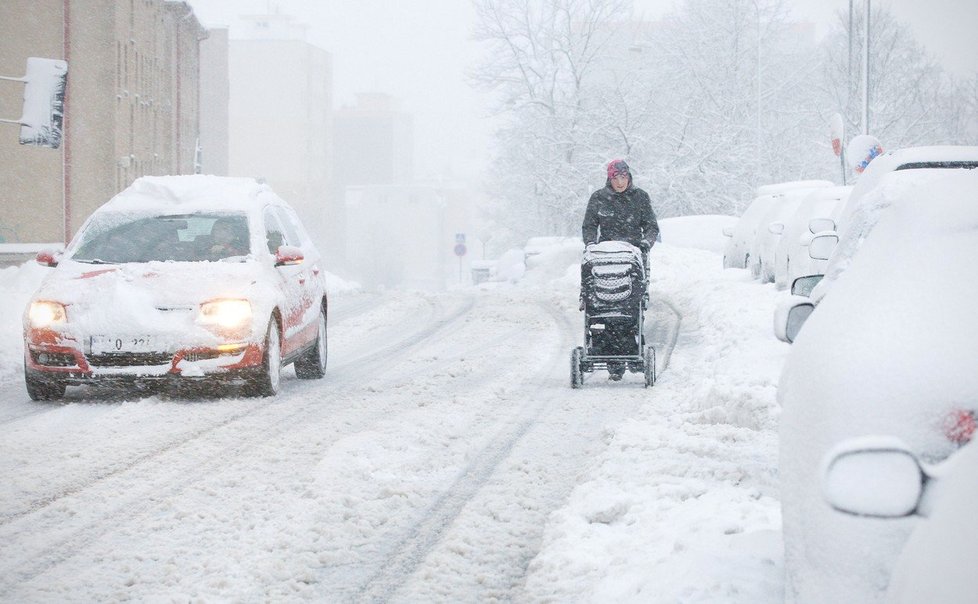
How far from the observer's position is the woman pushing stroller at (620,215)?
10586 millimetres

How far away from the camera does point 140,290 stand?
9438mm

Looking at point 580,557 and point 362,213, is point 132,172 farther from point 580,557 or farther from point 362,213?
point 362,213

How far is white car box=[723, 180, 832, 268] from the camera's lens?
80.0 ft

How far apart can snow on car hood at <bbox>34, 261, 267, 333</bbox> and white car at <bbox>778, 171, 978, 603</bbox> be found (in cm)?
639

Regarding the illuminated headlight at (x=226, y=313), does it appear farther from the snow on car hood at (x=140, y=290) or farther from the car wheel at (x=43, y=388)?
the car wheel at (x=43, y=388)

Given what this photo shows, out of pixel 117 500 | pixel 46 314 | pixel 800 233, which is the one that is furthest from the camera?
pixel 800 233

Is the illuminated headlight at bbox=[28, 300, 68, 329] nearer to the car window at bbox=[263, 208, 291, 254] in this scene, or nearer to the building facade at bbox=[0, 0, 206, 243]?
the car window at bbox=[263, 208, 291, 254]

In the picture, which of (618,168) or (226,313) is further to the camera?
(618,168)

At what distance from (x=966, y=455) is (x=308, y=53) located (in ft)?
429

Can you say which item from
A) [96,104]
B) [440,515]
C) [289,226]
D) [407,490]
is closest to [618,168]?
[289,226]

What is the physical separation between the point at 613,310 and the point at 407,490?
168 inches

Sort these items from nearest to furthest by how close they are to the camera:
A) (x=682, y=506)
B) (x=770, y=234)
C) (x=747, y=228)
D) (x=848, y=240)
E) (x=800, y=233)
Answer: (x=682, y=506)
(x=848, y=240)
(x=800, y=233)
(x=770, y=234)
(x=747, y=228)

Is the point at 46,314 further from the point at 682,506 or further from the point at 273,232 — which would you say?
the point at 682,506

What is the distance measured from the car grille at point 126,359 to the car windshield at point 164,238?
3.78 ft
